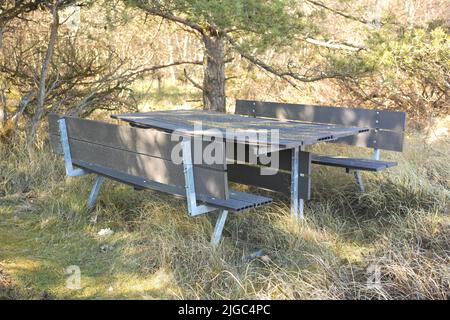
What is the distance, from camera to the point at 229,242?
3.66 meters

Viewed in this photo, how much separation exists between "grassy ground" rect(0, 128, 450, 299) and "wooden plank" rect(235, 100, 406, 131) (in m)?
0.49

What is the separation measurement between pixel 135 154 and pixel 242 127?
105 cm

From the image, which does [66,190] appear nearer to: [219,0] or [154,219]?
[154,219]

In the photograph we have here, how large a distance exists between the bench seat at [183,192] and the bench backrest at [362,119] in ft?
6.49

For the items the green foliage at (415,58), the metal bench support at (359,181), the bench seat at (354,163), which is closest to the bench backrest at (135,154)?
the bench seat at (354,163)

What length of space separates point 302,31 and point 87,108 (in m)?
3.23

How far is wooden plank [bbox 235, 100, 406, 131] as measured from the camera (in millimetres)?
4910

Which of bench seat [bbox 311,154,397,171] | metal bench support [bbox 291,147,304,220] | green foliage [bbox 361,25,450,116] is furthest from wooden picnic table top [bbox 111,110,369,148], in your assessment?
green foliage [bbox 361,25,450,116]

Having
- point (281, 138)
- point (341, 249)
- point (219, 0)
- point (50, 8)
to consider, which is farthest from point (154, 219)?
point (50, 8)

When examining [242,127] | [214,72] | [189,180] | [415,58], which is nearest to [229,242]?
[189,180]

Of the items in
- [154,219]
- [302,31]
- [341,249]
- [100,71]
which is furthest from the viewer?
[100,71]

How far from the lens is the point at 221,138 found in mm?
3742

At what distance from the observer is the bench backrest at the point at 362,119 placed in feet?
16.1
